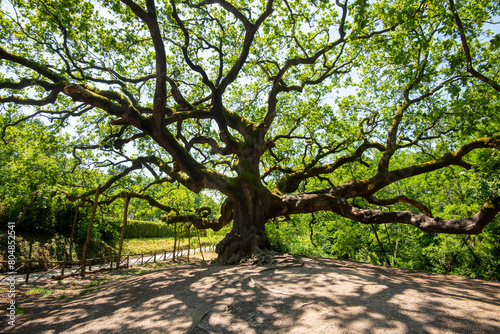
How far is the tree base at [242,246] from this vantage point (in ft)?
26.0

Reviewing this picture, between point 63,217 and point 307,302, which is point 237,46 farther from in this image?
point 63,217

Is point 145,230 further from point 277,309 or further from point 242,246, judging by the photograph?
point 277,309

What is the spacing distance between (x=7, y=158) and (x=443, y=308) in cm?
2673

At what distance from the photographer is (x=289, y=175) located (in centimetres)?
1099

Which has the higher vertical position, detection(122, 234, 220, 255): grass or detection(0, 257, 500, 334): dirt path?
detection(0, 257, 500, 334): dirt path

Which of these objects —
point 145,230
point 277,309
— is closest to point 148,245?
point 145,230

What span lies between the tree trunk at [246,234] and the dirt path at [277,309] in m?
2.22

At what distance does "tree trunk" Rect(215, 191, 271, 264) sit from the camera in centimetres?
804

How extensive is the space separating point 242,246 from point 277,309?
458 centimetres

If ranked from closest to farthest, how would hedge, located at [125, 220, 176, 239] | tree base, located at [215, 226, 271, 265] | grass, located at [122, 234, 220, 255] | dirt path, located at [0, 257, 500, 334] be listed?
1. dirt path, located at [0, 257, 500, 334]
2. tree base, located at [215, 226, 271, 265]
3. grass, located at [122, 234, 220, 255]
4. hedge, located at [125, 220, 176, 239]

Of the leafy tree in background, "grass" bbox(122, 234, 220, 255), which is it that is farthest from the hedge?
the leafy tree in background

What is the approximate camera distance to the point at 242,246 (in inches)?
319

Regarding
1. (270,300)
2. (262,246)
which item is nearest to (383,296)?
(270,300)

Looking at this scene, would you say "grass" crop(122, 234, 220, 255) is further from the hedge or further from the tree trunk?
the tree trunk
